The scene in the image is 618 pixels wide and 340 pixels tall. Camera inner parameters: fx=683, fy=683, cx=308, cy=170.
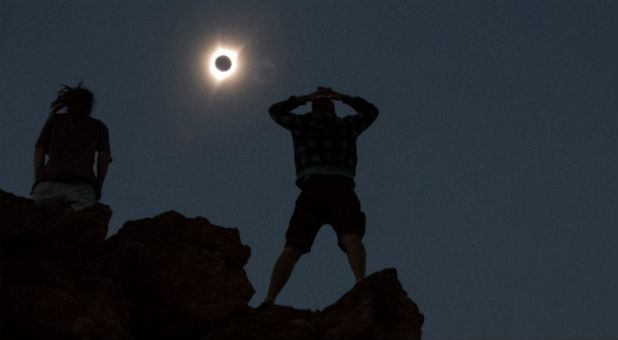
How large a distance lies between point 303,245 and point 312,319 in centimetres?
111

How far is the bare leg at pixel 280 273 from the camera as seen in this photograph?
8664mm

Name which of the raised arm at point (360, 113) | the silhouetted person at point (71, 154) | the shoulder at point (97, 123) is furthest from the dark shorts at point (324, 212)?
the shoulder at point (97, 123)

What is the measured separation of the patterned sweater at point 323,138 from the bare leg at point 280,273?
1111mm

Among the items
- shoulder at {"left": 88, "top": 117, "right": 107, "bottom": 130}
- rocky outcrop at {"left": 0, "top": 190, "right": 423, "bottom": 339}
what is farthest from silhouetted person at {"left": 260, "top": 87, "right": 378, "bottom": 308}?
shoulder at {"left": 88, "top": 117, "right": 107, "bottom": 130}

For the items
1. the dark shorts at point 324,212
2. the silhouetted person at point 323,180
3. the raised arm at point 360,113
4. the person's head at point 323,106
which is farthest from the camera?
the person's head at point 323,106

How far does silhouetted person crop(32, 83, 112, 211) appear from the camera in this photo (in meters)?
8.67

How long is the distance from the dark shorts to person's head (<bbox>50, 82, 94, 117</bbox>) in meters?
3.13

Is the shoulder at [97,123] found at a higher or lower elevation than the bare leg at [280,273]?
higher

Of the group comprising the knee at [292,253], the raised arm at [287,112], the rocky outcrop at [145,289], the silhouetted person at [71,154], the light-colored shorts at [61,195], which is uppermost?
the raised arm at [287,112]

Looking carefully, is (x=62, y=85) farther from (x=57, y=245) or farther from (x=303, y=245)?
(x=303, y=245)

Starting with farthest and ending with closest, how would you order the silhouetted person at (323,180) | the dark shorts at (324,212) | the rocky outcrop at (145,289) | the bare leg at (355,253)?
the dark shorts at (324,212) → the silhouetted person at (323,180) → the bare leg at (355,253) → the rocky outcrop at (145,289)

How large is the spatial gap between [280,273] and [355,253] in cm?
99

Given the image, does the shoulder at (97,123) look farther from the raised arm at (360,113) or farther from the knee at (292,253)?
the raised arm at (360,113)

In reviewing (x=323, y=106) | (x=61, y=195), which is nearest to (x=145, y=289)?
(x=61, y=195)
